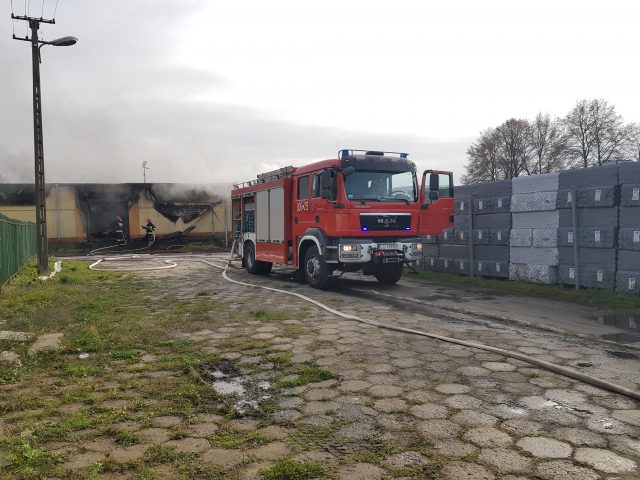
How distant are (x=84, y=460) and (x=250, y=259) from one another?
11.4 m

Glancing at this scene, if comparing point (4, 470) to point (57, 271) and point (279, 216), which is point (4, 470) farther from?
point (57, 271)

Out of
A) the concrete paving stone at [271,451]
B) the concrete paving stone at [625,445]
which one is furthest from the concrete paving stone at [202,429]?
the concrete paving stone at [625,445]

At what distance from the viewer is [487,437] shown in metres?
2.98

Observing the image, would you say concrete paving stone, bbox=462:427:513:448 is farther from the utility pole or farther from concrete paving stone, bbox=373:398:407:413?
the utility pole

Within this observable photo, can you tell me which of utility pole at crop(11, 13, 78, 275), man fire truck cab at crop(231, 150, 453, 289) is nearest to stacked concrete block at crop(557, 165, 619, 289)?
man fire truck cab at crop(231, 150, 453, 289)

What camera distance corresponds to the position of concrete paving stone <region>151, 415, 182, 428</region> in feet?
10.5

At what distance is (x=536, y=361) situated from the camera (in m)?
4.45

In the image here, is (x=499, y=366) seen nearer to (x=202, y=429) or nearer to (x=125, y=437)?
(x=202, y=429)

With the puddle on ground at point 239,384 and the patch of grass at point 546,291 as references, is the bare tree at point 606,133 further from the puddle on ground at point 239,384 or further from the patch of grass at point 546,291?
the puddle on ground at point 239,384

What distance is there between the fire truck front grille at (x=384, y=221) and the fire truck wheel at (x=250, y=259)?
16.3 ft

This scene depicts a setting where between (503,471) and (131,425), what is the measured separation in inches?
91.2

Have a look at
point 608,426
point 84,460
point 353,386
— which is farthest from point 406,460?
point 84,460

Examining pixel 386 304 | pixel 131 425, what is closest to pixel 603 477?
pixel 131 425

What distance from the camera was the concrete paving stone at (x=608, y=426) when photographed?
3.04 m
